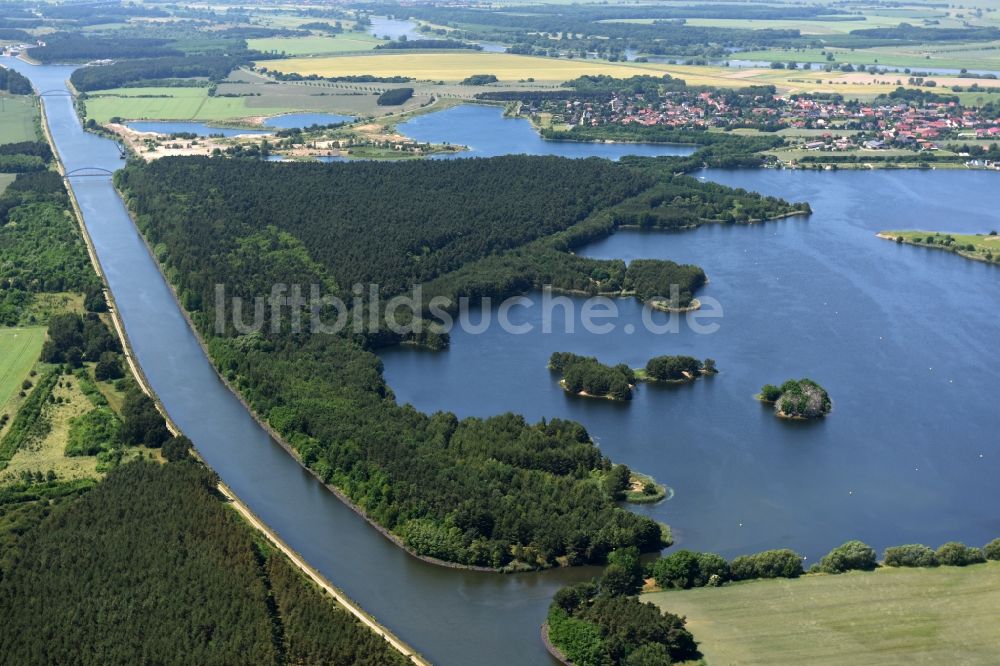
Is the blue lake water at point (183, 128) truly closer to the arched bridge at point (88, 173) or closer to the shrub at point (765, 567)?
the arched bridge at point (88, 173)

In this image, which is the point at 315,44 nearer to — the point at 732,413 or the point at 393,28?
the point at 393,28

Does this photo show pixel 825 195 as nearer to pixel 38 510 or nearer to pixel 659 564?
pixel 659 564

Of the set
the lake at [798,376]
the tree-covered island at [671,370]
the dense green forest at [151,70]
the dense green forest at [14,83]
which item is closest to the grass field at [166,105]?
the dense green forest at [151,70]

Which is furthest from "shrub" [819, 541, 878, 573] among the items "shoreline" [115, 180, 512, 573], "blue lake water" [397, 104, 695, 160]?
"blue lake water" [397, 104, 695, 160]


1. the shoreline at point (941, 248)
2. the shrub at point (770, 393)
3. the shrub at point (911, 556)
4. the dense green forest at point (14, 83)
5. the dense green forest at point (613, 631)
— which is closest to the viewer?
the dense green forest at point (613, 631)

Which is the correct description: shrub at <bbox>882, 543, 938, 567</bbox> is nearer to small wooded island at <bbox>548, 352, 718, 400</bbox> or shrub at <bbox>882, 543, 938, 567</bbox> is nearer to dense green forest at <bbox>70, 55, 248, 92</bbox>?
small wooded island at <bbox>548, 352, 718, 400</bbox>

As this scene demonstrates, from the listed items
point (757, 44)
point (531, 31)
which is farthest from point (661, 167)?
point (531, 31)

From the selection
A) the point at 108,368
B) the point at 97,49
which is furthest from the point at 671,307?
the point at 97,49
